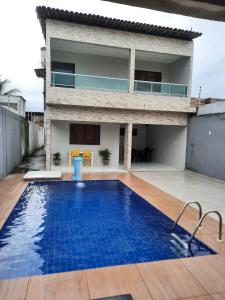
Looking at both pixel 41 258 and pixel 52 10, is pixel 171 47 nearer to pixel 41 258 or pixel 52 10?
pixel 52 10

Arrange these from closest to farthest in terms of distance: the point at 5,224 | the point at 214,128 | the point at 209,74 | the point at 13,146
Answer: the point at 5,224 < the point at 214,128 < the point at 13,146 < the point at 209,74

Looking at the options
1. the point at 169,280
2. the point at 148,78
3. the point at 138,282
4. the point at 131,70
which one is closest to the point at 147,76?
the point at 148,78

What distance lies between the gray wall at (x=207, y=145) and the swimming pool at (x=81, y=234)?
539cm

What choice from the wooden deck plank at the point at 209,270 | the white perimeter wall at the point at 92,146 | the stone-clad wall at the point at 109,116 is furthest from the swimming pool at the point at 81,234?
the white perimeter wall at the point at 92,146

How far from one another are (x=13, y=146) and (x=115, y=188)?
6.33m

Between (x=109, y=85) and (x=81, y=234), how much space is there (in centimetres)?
890

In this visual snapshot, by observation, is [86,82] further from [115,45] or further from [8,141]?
[8,141]

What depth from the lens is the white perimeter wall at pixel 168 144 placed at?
14.5 metres

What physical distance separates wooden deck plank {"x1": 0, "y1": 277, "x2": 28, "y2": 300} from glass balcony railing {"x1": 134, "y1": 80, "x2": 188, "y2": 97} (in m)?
11.2

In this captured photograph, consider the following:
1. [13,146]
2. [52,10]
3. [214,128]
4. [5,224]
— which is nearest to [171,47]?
[214,128]

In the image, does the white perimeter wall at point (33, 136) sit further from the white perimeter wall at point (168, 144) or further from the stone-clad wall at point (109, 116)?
the white perimeter wall at point (168, 144)

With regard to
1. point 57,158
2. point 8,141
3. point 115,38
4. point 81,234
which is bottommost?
point 81,234

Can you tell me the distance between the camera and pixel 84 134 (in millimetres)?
14391

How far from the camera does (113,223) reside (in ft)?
19.8
